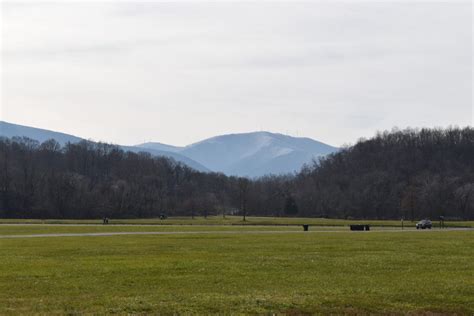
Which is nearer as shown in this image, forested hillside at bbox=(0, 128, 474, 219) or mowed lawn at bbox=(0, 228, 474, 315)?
mowed lawn at bbox=(0, 228, 474, 315)

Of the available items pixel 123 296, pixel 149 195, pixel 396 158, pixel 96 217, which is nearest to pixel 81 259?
pixel 123 296

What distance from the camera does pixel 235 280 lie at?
2339cm

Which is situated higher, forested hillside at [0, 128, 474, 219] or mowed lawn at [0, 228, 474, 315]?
forested hillside at [0, 128, 474, 219]

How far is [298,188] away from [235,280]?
6783 inches

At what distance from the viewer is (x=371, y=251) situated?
122 ft

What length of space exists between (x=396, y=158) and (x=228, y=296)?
167 metres

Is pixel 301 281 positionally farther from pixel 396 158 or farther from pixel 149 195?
pixel 396 158

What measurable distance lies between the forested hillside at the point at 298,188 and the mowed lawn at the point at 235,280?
9517cm

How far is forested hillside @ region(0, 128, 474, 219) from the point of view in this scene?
480 ft

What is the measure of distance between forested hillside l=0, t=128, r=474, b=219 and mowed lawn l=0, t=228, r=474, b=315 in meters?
95.2

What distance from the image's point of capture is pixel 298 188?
194500 millimetres

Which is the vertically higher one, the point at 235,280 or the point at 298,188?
the point at 298,188

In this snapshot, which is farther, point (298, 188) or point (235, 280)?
point (298, 188)

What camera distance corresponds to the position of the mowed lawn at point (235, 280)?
714 inches
